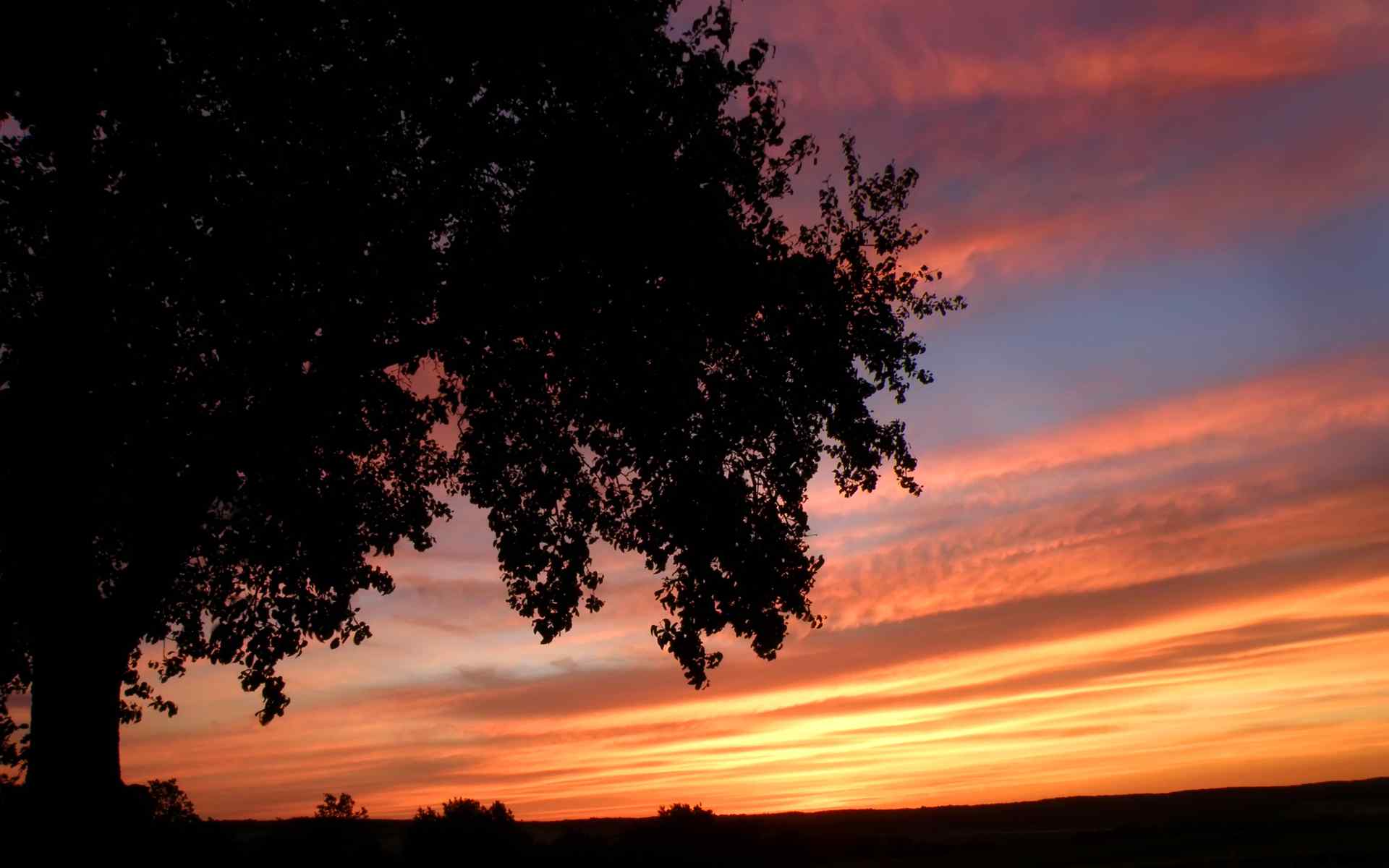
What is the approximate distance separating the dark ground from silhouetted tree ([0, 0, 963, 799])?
850 cm

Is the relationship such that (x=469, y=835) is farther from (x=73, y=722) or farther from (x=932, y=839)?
(x=932, y=839)

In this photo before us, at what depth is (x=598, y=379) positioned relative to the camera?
50.5ft

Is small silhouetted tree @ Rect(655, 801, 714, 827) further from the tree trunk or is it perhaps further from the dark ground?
the tree trunk

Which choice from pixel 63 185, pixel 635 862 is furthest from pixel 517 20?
pixel 635 862

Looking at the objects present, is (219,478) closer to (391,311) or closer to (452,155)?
(391,311)

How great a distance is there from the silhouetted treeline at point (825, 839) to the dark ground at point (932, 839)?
111 mm

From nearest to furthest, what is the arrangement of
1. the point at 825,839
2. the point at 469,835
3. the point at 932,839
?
the point at 469,835, the point at 825,839, the point at 932,839

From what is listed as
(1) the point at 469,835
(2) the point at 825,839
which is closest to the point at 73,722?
(1) the point at 469,835

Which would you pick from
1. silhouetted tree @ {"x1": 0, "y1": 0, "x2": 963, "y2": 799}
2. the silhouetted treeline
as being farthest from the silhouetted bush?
silhouetted tree @ {"x1": 0, "y1": 0, "x2": 963, "y2": 799}

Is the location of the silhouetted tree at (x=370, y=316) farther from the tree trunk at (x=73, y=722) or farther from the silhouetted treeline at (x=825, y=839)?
the silhouetted treeline at (x=825, y=839)

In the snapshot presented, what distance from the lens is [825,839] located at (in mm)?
48969

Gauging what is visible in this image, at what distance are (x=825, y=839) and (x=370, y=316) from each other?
137 feet

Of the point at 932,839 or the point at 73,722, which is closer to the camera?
the point at 73,722

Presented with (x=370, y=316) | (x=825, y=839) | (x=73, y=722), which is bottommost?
(x=825, y=839)
